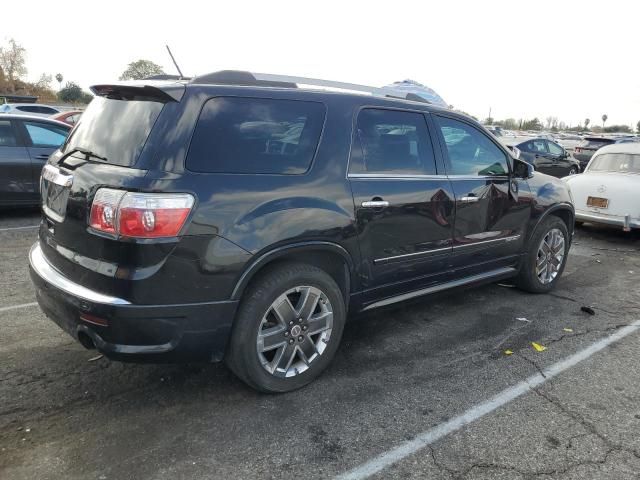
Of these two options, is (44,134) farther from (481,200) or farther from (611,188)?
(611,188)

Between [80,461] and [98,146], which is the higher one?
[98,146]

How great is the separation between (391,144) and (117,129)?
1.87 m

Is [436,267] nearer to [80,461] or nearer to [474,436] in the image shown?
[474,436]

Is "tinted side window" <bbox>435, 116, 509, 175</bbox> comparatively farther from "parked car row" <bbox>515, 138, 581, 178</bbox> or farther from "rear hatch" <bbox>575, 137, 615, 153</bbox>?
"rear hatch" <bbox>575, 137, 615, 153</bbox>

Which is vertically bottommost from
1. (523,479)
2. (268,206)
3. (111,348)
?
(523,479)

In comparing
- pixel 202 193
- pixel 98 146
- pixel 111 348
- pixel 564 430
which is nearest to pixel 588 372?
pixel 564 430

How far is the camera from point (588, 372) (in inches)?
144

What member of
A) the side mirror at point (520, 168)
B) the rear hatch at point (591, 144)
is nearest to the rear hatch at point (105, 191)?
the side mirror at point (520, 168)

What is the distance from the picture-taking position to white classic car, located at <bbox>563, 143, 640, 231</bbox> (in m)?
7.81

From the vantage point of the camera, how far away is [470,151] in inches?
173

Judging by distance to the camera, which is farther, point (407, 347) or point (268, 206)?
point (407, 347)

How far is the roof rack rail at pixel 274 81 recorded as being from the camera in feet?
9.89

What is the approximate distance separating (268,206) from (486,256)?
2.43 meters

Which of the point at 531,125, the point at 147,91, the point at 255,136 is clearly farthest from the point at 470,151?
the point at 531,125
